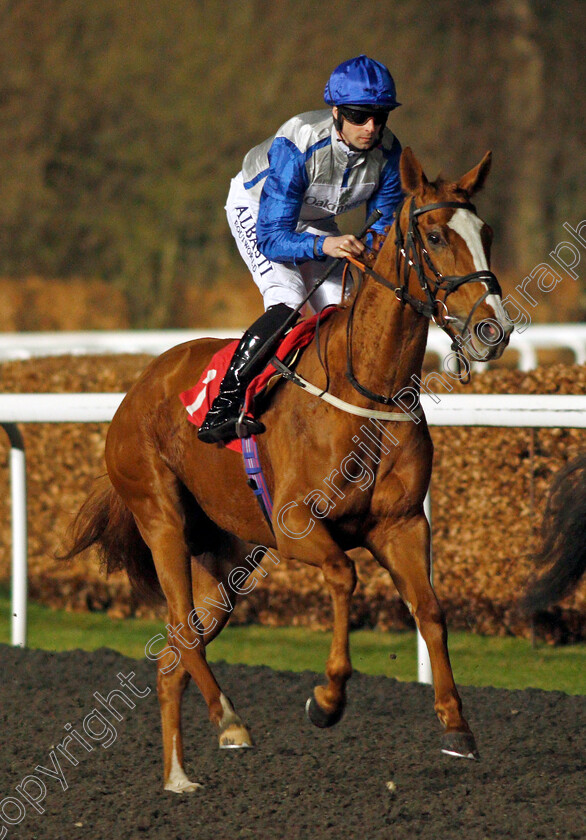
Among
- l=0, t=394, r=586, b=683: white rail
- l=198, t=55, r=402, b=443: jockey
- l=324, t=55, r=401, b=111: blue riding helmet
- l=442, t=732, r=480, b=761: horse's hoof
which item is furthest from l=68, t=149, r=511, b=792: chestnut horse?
l=0, t=394, r=586, b=683: white rail

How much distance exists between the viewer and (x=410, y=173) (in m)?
2.99

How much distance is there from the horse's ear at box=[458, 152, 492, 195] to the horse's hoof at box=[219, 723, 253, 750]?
160cm

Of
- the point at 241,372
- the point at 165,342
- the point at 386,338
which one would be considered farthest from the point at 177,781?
the point at 165,342

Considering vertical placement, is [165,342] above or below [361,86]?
below

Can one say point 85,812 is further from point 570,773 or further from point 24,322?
point 24,322

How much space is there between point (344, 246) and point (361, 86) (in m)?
0.45

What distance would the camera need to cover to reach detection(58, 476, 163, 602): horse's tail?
4.14 meters

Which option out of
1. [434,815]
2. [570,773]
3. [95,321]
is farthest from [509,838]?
[95,321]

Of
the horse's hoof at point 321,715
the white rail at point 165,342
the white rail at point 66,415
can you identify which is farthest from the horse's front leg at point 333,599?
the white rail at point 165,342

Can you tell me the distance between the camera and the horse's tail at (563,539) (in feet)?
12.3

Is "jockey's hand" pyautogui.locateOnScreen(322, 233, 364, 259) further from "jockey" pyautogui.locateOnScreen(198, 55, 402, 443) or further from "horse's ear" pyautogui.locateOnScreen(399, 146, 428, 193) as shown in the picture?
"horse's ear" pyautogui.locateOnScreen(399, 146, 428, 193)

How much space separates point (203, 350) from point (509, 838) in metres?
1.84

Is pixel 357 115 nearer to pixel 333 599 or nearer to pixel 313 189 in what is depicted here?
pixel 313 189

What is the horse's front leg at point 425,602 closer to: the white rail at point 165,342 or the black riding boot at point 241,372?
the black riding boot at point 241,372
